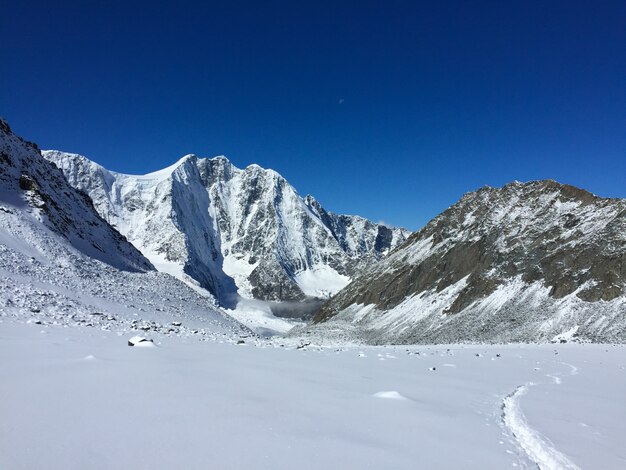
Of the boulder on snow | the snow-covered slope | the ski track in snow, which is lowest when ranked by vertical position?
the ski track in snow

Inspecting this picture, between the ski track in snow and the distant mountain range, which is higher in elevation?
the distant mountain range

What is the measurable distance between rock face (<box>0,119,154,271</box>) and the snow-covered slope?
93 mm

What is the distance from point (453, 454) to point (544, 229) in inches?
3372

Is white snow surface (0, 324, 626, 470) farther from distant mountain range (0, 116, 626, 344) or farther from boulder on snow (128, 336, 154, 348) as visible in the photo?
distant mountain range (0, 116, 626, 344)

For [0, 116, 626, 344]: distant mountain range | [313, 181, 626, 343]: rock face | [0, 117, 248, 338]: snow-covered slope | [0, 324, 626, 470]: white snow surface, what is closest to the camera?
[0, 324, 626, 470]: white snow surface

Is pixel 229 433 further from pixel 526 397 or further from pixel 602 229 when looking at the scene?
pixel 602 229

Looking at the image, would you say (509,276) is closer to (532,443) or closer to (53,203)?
(53,203)

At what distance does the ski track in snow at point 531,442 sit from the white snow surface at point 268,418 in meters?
0.03

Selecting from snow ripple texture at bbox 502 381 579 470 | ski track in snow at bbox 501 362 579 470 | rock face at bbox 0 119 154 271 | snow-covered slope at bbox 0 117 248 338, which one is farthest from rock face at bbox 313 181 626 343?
snow ripple texture at bbox 502 381 579 470

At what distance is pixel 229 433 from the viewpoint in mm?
6609

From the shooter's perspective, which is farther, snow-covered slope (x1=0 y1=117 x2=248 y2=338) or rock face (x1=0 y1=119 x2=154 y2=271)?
rock face (x1=0 y1=119 x2=154 y2=271)

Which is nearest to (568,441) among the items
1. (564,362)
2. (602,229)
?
(564,362)

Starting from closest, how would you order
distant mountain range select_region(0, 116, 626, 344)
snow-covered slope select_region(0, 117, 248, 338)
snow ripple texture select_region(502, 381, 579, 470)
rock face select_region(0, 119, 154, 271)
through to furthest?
1. snow ripple texture select_region(502, 381, 579, 470)
2. snow-covered slope select_region(0, 117, 248, 338)
3. distant mountain range select_region(0, 116, 626, 344)
4. rock face select_region(0, 119, 154, 271)

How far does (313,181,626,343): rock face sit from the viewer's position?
58.3 metres
